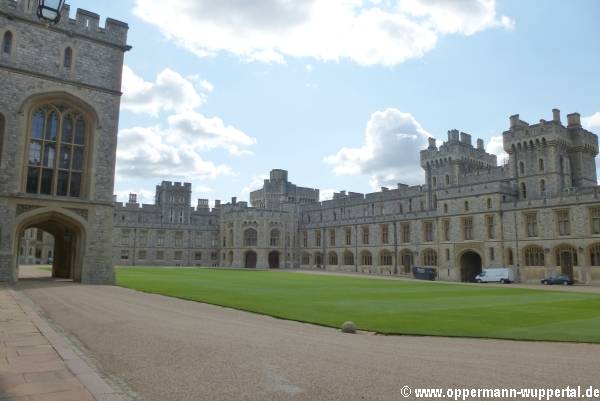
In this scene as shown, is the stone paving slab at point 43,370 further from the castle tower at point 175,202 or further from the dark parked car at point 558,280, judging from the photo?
the castle tower at point 175,202

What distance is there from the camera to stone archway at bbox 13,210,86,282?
24484 millimetres

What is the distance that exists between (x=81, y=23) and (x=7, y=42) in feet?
13.4

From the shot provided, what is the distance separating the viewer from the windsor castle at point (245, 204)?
2469 cm

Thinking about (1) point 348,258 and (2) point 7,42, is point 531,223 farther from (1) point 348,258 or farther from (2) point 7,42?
(2) point 7,42

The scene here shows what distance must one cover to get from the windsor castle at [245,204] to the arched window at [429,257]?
0.43ft

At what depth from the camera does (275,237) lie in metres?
72.8

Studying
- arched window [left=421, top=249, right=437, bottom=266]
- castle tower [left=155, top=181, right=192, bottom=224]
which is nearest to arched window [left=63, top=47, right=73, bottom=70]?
arched window [left=421, top=249, right=437, bottom=266]

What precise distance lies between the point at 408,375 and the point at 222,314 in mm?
8067

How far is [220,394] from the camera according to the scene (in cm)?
561

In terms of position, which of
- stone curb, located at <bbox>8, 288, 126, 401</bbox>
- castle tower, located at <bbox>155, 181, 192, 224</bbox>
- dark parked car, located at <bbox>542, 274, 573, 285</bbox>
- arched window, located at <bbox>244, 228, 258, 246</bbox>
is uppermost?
castle tower, located at <bbox>155, 181, 192, 224</bbox>

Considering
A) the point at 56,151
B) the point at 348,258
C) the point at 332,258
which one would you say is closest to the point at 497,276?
the point at 348,258

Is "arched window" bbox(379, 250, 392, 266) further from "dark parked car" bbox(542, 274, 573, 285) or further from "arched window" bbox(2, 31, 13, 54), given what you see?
"arched window" bbox(2, 31, 13, 54)

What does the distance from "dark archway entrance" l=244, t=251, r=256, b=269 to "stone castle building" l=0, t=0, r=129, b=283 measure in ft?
149

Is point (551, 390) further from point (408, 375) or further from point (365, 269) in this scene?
point (365, 269)
